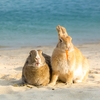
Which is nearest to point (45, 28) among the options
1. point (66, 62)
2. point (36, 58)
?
point (66, 62)

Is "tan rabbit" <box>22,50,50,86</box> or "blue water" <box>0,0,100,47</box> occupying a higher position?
"blue water" <box>0,0,100,47</box>

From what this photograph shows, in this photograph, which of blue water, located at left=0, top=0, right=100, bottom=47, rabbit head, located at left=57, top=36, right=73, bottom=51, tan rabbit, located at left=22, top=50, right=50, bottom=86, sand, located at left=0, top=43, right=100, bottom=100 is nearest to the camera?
sand, located at left=0, top=43, right=100, bottom=100

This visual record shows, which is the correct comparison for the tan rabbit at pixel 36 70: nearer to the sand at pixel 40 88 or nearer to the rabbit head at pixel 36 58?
the rabbit head at pixel 36 58

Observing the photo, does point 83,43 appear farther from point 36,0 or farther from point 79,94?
point 36,0

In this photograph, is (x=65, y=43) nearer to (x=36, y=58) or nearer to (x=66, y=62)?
(x=66, y=62)

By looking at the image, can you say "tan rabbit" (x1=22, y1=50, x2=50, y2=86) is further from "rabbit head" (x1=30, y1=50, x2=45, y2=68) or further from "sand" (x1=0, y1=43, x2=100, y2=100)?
"sand" (x1=0, y1=43, x2=100, y2=100)

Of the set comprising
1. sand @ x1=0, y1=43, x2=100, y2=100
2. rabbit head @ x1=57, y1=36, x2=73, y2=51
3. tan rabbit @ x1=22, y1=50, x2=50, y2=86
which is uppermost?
rabbit head @ x1=57, y1=36, x2=73, y2=51

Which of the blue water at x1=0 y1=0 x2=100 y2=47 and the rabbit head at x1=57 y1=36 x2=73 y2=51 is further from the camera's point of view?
the blue water at x1=0 y1=0 x2=100 y2=47

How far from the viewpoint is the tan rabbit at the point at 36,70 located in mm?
6414

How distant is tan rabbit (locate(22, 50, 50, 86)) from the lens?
641cm

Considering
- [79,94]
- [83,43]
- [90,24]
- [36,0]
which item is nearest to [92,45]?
[83,43]

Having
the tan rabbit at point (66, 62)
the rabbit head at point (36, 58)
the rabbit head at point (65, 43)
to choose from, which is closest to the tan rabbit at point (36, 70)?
the rabbit head at point (36, 58)

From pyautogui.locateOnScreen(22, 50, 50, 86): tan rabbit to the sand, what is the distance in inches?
7.3

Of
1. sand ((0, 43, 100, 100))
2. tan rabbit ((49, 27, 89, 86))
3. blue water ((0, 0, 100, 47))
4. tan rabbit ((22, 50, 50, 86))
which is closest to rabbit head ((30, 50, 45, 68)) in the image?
tan rabbit ((22, 50, 50, 86))
